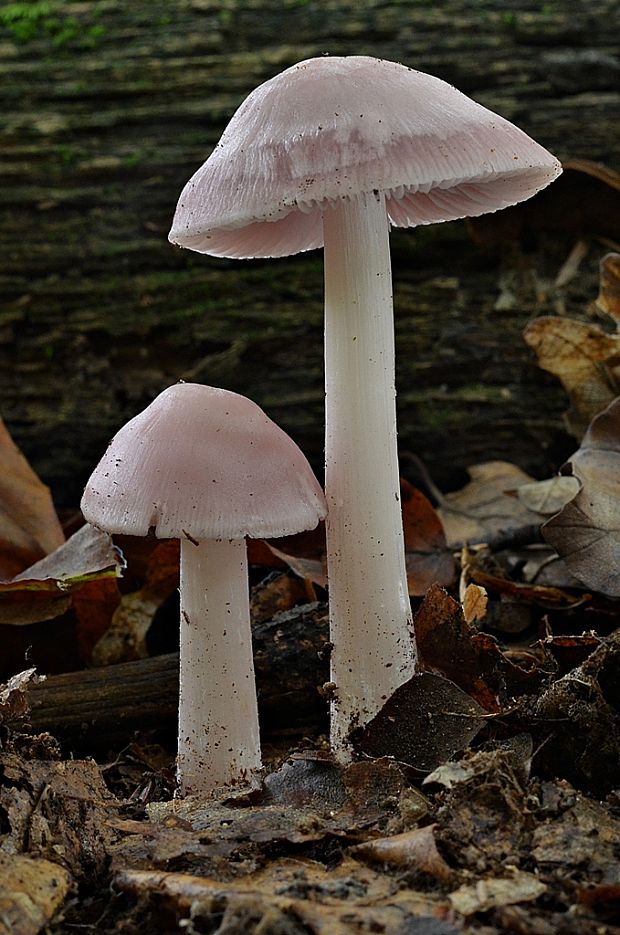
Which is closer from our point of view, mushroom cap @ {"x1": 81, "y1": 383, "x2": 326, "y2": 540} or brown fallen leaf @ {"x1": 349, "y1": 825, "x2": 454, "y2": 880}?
brown fallen leaf @ {"x1": 349, "y1": 825, "x2": 454, "y2": 880}

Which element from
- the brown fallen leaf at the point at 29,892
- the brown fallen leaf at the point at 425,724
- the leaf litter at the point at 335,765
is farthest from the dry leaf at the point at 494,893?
the brown fallen leaf at the point at 29,892

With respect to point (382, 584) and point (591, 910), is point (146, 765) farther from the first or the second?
point (591, 910)

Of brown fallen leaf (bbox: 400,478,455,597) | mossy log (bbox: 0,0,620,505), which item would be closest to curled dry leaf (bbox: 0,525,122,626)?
brown fallen leaf (bbox: 400,478,455,597)

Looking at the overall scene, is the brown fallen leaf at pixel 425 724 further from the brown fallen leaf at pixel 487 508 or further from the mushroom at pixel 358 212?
the brown fallen leaf at pixel 487 508

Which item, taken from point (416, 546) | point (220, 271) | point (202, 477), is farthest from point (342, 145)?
point (220, 271)

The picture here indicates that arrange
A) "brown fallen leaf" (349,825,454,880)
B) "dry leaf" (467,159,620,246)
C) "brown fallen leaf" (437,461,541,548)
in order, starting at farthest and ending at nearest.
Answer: "dry leaf" (467,159,620,246) → "brown fallen leaf" (437,461,541,548) → "brown fallen leaf" (349,825,454,880)

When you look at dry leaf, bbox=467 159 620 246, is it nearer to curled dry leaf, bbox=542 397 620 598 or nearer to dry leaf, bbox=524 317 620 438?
dry leaf, bbox=524 317 620 438

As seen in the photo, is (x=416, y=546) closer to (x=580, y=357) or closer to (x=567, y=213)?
(x=580, y=357)
